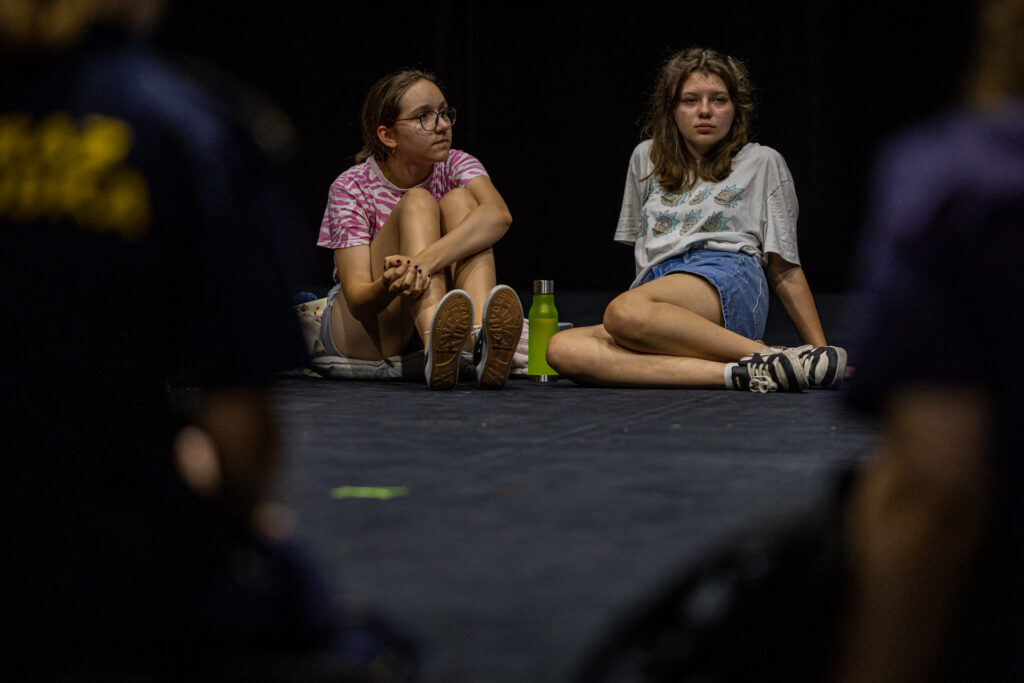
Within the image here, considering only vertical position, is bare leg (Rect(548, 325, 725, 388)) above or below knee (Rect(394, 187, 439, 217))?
below

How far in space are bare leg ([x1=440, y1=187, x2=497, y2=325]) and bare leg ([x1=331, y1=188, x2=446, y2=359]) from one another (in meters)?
0.05

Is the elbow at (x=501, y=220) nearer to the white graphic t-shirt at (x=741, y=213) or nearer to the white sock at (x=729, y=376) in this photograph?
the white graphic t-shirt at (x=741, y=213)

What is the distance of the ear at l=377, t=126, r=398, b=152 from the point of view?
8.68 ft

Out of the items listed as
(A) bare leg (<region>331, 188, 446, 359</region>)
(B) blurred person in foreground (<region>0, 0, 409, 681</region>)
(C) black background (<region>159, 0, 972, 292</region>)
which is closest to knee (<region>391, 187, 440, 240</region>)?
(A) bare leg (<region>331, 188, 446, 359</region>)

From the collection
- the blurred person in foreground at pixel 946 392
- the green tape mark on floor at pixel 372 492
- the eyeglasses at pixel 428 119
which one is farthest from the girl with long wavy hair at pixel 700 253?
the blurred person in foreground at pixel 946 392

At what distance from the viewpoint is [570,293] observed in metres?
5.82

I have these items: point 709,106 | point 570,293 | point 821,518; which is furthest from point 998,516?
point 570,293

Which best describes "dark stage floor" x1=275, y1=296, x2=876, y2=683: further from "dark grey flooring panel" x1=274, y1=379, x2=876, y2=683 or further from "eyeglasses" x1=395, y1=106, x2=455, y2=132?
"eyeglasses" x1=395, y1=106, x2=455, y2=132

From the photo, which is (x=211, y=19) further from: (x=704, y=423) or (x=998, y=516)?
(x=998, y=516)

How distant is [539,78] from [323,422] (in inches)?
170

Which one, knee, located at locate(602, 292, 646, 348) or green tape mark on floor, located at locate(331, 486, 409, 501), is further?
knee, located at locate(602, 292, 646, 348)

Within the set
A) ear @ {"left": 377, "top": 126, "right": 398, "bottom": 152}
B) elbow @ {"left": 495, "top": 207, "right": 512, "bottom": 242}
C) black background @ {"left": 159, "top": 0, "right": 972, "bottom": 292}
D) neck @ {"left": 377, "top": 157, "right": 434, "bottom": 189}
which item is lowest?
elbow @ {"left": 495, "top": 207, "right": 512, "bottom": 242}

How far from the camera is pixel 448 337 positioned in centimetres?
223

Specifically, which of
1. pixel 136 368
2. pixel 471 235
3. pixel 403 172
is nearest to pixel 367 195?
pixel 403 172
